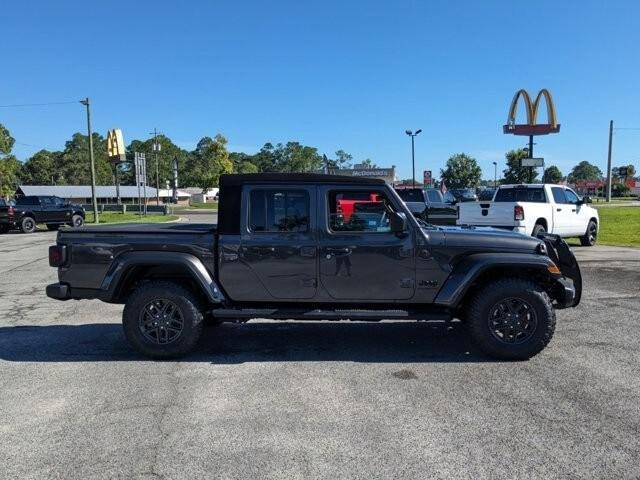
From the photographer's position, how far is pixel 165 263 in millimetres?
5402

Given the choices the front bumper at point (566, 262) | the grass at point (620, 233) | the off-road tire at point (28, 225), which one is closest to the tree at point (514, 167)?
the grass at point (620, 233)

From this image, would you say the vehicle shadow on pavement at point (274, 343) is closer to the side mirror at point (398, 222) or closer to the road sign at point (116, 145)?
the side mirror at point (398, 222)

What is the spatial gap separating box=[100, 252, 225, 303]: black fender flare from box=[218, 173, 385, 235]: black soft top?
1.47 ft

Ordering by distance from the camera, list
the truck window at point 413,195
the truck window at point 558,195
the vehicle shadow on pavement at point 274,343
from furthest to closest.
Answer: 1. the truck window at point 413,195
2. the truck window at point 558,195
3. the vehicle shadow on pavement at point 274,343

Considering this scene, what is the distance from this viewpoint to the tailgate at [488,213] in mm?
14336

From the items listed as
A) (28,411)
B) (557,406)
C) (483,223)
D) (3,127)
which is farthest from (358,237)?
(3,127)

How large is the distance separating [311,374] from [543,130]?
156 ft

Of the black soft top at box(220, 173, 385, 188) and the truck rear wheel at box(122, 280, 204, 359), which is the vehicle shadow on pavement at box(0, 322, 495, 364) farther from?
the black soft top at box(220, 173, 385, 188)

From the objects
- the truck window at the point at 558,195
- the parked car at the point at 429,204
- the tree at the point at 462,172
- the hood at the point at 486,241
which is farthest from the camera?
the tree at the point at 462,172

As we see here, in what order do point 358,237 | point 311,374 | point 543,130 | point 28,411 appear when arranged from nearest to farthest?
point 28,411 < point 311,374 < point 358,237 < point 543,130

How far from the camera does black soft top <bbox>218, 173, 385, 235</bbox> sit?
5.52 metres

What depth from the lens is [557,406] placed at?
426 centimetres

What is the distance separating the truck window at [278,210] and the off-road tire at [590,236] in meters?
14.1

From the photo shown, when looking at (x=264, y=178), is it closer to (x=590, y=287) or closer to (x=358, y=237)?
(x=358, y=237)
